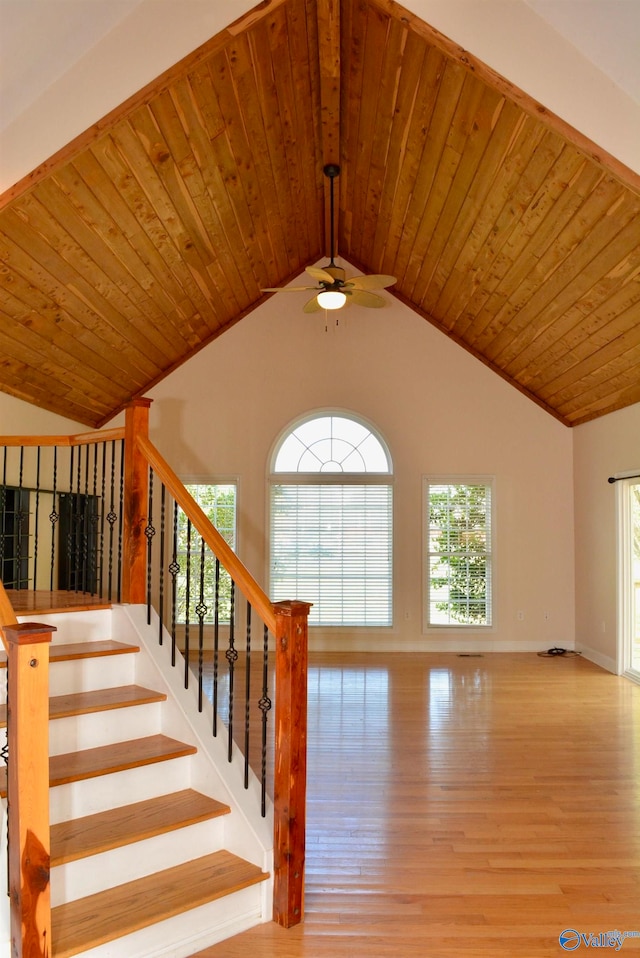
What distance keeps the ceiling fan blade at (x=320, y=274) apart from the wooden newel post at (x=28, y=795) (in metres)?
3.95

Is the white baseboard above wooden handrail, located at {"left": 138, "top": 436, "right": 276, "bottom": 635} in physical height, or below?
below

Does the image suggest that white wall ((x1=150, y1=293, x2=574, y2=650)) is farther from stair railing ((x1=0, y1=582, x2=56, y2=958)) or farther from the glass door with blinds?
stair railing ((x1=0, y1=582, x2=56, y2=958))

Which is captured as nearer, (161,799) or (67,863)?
(67,863)

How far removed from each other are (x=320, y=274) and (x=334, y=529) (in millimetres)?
3630

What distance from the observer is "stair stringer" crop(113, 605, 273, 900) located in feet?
8.96

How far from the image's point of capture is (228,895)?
255 cm

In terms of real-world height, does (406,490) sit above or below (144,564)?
above

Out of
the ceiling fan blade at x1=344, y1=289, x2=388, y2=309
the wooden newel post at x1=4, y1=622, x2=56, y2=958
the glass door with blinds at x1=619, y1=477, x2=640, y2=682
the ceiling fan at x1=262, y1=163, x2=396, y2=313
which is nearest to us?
the wooden newel post at x1=4, y1=622, x2=56, y2=958

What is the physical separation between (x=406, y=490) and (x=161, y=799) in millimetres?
5885

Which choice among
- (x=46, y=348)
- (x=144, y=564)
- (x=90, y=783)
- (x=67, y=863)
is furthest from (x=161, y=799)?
(x=46, y=348)

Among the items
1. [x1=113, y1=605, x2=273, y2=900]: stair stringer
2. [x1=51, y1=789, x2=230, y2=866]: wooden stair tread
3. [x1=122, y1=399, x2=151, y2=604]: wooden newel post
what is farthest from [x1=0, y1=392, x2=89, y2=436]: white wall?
[x1=51, y1=789, x2=230, y2=866]: wooden stair tread

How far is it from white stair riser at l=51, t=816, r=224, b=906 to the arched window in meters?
5.57

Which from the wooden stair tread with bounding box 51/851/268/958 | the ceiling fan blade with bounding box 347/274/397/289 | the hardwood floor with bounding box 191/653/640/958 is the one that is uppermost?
the ceiling fan blade with bounding box 347/274/397/289

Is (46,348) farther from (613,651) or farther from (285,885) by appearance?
(613,651)
